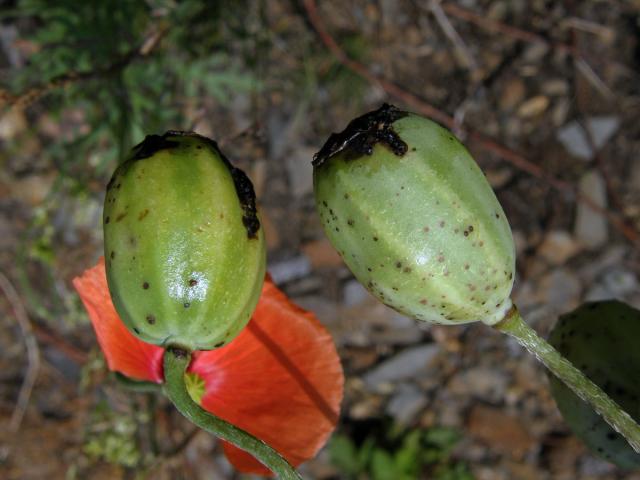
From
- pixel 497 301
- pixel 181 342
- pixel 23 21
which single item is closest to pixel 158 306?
pixel 181 342

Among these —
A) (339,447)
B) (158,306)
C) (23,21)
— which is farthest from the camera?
(339,447)

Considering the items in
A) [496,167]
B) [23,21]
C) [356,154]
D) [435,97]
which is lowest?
[496,167]

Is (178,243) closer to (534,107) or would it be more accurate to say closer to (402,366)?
(402,366)

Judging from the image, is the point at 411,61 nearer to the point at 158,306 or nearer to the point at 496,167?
the point at 496,167

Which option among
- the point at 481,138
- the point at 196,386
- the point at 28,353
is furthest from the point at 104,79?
the point at 481,138

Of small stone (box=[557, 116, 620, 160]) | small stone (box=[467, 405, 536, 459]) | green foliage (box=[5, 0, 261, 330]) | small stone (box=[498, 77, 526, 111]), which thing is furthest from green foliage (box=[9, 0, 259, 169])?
small stone (box=[467, 405, 536, 459])

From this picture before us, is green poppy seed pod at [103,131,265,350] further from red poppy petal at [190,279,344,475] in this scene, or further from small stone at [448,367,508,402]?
small stone at [448,367,508,402]

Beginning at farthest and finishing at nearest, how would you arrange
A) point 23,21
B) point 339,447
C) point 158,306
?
1. point 339,447
2. point 23,21
3. point 158,306
